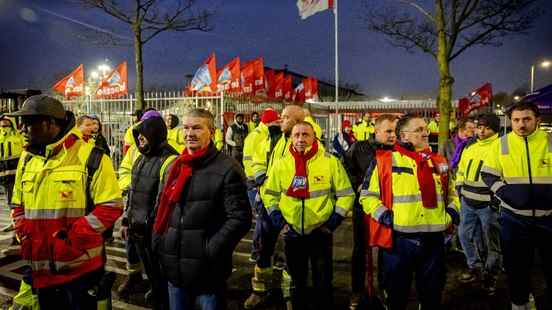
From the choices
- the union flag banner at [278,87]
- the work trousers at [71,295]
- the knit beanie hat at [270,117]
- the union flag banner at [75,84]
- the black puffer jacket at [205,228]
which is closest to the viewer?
the black puffer jacket at [205,228]

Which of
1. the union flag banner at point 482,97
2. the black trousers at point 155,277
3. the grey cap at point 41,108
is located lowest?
the black trousers at point 155,277

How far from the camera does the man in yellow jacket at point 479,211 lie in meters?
4.87

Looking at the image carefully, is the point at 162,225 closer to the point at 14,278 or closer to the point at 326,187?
the point at 326,187

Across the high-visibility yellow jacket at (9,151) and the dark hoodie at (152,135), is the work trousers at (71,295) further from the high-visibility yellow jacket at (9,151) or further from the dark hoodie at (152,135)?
the high-visibility yellow jacket at (9,151)

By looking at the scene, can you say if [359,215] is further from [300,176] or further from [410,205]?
[410,205]

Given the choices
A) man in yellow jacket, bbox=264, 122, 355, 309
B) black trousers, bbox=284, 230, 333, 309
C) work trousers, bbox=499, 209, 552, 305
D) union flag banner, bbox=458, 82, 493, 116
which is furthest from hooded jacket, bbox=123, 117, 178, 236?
union flag banner, bbox=458, 82, 493, 116

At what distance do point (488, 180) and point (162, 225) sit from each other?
3.00m

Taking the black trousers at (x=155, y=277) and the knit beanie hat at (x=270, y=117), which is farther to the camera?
the knit beanie hat at (x=270, y=117)

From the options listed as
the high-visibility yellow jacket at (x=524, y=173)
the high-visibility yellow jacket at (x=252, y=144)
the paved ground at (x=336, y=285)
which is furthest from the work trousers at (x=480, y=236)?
the high-visibility yellow jacket at (x=252, y=144)

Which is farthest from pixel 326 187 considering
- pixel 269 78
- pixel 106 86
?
pixel 269 78

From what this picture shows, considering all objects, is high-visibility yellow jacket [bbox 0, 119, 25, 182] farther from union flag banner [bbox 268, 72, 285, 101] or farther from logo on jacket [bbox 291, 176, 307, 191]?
union flag banner [bbox 268, 72, 285, 101]

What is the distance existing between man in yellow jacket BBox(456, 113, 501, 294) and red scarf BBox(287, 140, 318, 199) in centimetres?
228

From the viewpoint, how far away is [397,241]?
3.29 m

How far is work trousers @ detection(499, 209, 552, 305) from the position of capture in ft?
12.0
